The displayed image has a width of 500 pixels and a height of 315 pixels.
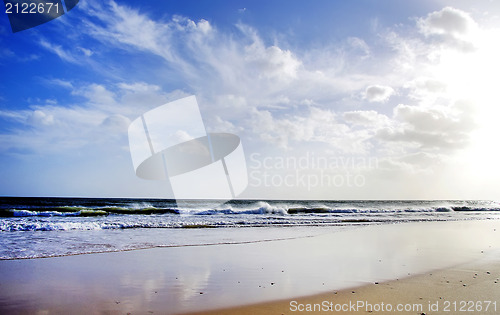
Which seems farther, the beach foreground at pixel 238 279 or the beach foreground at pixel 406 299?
the beach foreground at pixel 238 279

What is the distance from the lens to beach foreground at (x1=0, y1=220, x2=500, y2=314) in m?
4.34

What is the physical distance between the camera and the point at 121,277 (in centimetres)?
565

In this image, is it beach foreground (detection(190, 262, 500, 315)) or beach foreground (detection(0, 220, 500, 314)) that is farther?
beach foreground (detection(0, 220, 500, 314))

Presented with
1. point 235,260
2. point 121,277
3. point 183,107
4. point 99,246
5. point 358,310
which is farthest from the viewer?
point 99,246

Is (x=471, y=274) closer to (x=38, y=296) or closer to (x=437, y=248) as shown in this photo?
(x=437, y=248)

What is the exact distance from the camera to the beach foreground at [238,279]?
4.34 meters

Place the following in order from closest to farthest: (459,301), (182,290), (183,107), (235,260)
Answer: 1. (459,301)
2. (182,290)
3. (235,260)
4. (183,107)

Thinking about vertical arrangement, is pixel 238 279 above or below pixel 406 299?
above

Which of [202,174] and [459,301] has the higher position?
[202,174]

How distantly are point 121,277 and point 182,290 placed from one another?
4.81 feet

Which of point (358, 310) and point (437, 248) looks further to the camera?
point (437, 248)

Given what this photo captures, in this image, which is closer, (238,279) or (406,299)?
(406,299)

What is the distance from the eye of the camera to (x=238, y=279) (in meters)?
5.59

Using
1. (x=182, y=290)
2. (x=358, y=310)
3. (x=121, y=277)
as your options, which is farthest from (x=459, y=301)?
(x=121, y=277)
